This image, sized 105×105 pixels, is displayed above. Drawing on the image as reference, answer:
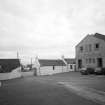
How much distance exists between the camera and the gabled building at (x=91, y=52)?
119 feet

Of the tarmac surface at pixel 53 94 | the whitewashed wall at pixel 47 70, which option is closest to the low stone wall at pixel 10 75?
the whitewashed wall at pixel 47 70

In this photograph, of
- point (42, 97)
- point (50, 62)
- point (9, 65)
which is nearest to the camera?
point (42, 97)

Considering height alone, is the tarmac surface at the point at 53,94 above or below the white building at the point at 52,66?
below

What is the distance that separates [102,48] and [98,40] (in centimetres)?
254

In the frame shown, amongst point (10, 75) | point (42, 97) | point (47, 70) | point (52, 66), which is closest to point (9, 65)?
point (10, 75)

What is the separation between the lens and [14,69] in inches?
1473

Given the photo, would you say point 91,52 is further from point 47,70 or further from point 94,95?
point 94,95

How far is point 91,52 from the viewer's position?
38.3 metres

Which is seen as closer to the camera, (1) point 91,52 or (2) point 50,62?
(1) point 91,52

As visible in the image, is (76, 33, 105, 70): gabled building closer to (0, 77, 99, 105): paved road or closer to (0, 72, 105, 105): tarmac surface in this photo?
(0, 72, 105, 105): tarmac surface

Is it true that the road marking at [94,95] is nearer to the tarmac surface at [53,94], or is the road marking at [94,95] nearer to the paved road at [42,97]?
the tarmac surface at [53,94]

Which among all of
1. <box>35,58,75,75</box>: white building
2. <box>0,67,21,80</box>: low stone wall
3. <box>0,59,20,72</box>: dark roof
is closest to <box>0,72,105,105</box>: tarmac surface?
<box>0,67,21,80</box>: low stone wall

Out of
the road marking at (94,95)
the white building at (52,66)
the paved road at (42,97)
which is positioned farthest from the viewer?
the white building at (52,66)

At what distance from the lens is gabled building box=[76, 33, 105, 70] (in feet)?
119
